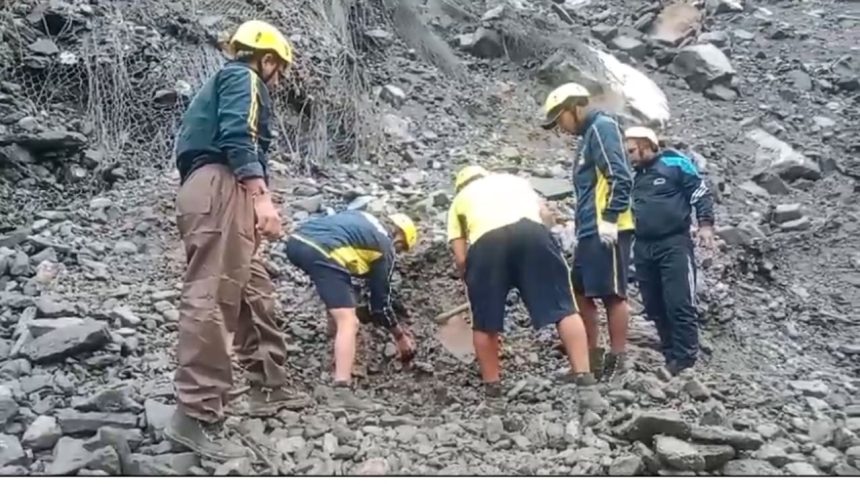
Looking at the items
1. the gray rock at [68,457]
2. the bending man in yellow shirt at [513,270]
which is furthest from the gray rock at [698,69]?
the gray rock at [68,457]

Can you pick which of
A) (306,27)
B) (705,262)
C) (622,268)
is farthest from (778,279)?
(306,27)

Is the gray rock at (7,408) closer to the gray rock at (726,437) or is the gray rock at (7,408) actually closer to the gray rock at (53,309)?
the gray rock at (53,309)

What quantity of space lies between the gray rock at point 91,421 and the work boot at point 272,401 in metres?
0.43

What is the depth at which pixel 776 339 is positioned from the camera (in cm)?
546

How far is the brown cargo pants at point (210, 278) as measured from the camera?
118 inches

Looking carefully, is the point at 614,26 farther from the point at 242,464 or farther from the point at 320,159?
the point at 242,464

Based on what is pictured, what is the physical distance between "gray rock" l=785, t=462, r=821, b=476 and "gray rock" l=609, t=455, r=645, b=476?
1.56ft

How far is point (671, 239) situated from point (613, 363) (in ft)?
2.02

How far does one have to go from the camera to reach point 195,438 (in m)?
3.03

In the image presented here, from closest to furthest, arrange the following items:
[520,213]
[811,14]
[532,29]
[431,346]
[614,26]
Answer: [520,213] < [431,346] < [532,29] < [614,26] < [811,14]

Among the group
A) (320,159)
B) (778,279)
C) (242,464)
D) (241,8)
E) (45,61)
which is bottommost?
(242,464)

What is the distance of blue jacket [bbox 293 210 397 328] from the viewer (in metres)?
4.00

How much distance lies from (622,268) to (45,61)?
13.2 ft

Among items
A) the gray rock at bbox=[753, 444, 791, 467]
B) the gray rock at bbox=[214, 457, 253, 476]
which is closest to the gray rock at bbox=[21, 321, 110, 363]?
the gray rock at bbox=[214, 457, 253, 476]
